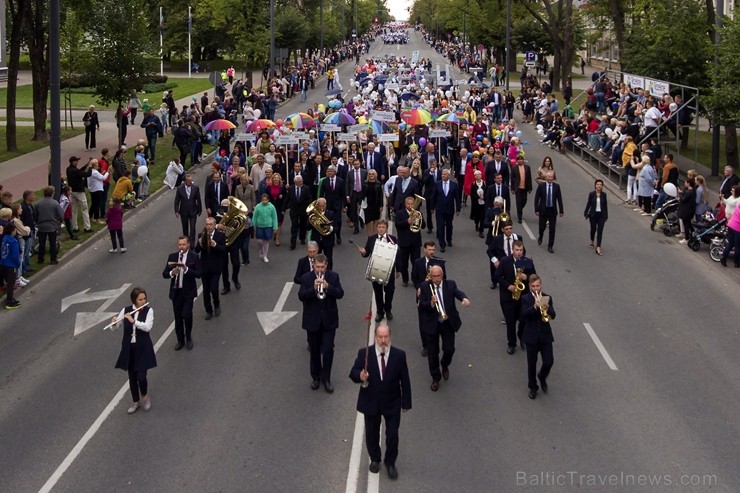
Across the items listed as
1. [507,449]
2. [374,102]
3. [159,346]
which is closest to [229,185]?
[159,346]

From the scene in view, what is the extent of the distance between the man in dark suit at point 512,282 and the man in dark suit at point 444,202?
5.51 metres

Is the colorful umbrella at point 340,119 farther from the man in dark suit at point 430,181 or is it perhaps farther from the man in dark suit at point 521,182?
the man in dark suit at point 430,181

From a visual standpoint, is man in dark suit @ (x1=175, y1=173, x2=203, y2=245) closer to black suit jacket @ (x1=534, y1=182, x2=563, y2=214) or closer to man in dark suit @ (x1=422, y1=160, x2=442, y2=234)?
man in dark suit @ (x1=422, y1=160, x2=442, y2=234)

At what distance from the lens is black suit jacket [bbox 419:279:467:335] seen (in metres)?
11.6

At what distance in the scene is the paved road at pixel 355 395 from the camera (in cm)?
962

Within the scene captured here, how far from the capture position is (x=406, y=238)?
16.3 meters

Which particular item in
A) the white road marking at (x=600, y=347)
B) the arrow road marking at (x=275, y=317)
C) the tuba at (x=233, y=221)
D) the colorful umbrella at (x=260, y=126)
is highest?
the colorful umbrella at (x=260, y=126)

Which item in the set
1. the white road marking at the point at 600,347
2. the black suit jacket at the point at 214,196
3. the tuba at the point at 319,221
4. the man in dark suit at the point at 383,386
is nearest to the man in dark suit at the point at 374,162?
the black suit jacket at the point at 214,196

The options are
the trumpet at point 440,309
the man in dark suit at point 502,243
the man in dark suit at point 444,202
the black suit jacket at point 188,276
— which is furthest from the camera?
the man in dark suit at point 444,202

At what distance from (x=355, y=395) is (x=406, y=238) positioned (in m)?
5.10

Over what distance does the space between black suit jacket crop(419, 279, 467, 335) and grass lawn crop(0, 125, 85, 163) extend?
22381mm

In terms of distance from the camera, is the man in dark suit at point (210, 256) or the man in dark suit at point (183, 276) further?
the man in dark suit at point (210, 256)

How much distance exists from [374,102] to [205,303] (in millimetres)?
24965

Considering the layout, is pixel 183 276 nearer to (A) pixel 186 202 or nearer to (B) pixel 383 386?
(B) pixel 383 386
